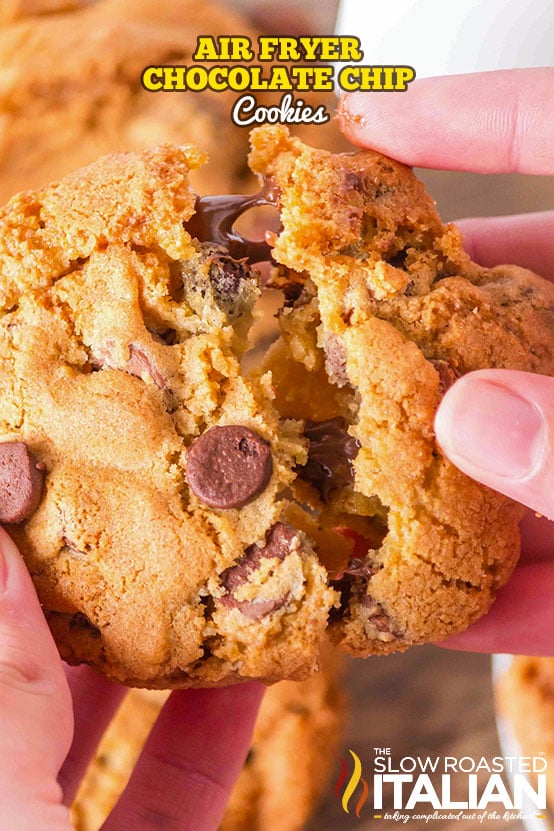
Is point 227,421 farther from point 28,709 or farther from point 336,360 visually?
point 28,709

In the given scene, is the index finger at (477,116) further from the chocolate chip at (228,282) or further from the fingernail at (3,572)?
the fingernail at (3,572)

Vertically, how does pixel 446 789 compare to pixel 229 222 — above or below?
below

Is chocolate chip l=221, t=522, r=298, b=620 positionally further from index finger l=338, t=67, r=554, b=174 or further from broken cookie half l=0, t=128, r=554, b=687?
index finger l=338, t=67, r=554, b=174

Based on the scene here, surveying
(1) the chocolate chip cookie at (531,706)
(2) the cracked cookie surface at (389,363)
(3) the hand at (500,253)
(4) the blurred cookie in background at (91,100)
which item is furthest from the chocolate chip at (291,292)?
(1) the chocolate chip cookie at (531,706)

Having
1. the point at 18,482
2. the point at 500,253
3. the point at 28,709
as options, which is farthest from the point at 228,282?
the point at 500,253

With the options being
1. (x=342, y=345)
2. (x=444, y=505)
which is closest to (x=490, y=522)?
(x=444, y=505)

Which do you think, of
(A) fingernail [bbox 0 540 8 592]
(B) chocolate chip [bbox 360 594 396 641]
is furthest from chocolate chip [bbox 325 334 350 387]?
(A) fingernail [bbox 0 540 8 592]

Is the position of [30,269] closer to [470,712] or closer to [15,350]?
[15,350]
